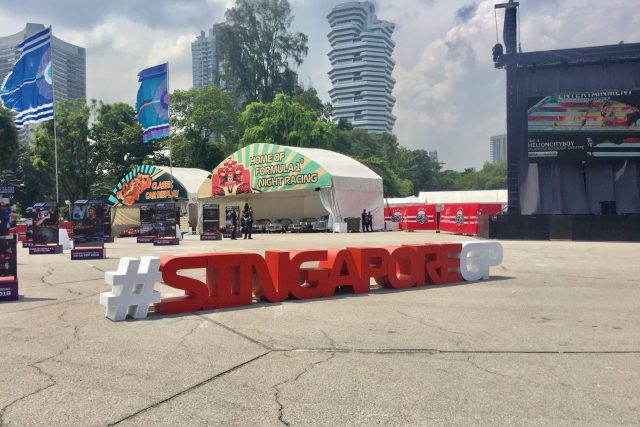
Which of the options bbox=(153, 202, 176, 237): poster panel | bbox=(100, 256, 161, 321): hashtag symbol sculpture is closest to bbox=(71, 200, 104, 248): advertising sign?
bbox=(153, 202, 176, 237): poster panel

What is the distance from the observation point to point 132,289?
25.3 feet

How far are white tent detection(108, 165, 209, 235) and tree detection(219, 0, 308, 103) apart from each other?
21.4m

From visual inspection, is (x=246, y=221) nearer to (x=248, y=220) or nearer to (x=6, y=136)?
(x=248, y=220)

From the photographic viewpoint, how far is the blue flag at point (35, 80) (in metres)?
24.0

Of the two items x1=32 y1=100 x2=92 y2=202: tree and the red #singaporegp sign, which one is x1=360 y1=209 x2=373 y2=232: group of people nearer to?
the red #singaporegp sign

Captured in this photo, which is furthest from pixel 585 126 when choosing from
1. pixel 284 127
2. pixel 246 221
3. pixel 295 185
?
pixel 284 127

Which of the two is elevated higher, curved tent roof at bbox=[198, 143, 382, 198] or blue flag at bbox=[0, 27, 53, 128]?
blue flag at bbox=[0, 27, 53, 128]

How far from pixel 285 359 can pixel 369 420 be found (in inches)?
70.6

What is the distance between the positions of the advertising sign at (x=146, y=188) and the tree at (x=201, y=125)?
11421mm

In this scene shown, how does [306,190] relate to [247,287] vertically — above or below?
above

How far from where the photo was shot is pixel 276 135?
5616 centimetres

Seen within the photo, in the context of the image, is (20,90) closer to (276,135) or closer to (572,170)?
(572,170)

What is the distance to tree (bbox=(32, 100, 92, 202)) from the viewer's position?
5447 cm

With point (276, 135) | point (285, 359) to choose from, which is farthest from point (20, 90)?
point (276, 135)
